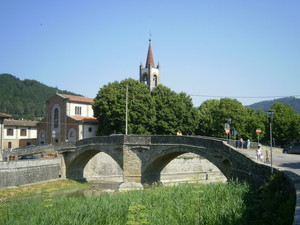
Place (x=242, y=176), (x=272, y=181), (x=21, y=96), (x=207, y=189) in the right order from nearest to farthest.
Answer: (x=272, y=181), (x=207, y=189), (x=242, y=176), (x=21, y=96)

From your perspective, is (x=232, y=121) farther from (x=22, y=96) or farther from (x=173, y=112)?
(x=22, y=96)

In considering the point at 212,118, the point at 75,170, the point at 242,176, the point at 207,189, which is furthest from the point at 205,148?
the point at 212,118

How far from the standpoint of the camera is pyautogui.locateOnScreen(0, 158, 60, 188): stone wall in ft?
85.4

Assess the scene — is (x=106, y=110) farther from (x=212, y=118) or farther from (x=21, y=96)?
(x=21, y=96)

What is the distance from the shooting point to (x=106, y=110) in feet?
138

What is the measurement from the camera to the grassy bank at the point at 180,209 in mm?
9953


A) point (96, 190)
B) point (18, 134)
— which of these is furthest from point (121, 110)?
point (18, 134)

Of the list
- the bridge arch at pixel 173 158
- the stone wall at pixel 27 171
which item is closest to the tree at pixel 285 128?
the bridge arch at pixel 173 158

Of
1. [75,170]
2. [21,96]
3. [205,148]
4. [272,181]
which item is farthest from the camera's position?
[21,96]

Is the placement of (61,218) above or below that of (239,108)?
below

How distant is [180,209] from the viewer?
1237cm

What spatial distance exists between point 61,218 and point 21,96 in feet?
471

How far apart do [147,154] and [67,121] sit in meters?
24.0

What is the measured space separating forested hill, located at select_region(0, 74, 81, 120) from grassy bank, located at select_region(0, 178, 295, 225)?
112 metres
